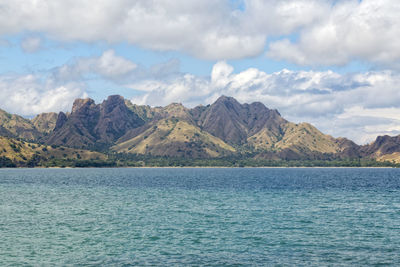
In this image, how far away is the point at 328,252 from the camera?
59.9m

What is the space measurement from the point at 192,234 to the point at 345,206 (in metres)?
59.6

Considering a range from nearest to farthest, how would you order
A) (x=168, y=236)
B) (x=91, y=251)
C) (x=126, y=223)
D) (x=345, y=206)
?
(x=91, y=251) < (x=168, y=236) < (x=126, y=223) < (x=345, y=206)

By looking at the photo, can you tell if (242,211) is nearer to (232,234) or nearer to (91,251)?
(232,234)

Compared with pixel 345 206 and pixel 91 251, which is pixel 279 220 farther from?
pixel 91 251

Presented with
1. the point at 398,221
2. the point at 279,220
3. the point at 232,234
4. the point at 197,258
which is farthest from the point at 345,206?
the point at 197,258

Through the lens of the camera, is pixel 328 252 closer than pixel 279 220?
Yes

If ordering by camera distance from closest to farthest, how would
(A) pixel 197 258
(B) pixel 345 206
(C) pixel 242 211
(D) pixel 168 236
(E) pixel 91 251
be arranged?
(A) pixel 197 258, (E) pixel 91 251, (D) pixel 168 236, (C) pixel 242 211, (B) pixel 345 206

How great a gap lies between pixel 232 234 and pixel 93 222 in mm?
31623

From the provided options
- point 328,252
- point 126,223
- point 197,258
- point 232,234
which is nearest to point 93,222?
point 126,223

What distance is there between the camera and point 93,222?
86438 mm

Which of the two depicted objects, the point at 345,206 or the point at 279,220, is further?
the point at 345,206

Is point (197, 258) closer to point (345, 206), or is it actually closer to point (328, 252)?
point (328, 252)

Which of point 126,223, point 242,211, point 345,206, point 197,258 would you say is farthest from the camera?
point 345,206

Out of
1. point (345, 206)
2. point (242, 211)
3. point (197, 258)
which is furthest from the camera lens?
point (345, 206)
